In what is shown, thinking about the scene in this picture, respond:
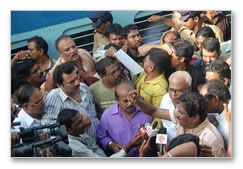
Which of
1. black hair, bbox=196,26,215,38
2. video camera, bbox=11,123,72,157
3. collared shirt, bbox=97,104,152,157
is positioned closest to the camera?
video camera, bbox=11,123,72,157

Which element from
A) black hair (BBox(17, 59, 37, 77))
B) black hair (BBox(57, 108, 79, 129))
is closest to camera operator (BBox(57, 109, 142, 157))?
black hair (BBox(57, 108, 79, 129))

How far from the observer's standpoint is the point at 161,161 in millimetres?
6027

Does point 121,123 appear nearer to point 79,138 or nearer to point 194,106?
point 79,138

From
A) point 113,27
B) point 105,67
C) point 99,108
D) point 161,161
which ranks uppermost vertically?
point 113,27

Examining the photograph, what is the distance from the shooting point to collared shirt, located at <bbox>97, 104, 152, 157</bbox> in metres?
6.01

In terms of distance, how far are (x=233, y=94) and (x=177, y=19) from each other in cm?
98

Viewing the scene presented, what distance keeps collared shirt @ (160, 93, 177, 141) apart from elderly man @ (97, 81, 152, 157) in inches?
7.2

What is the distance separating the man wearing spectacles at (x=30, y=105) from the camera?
5.99 m

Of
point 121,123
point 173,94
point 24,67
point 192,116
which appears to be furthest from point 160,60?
point 24,67

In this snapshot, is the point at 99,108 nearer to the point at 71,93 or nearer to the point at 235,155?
the point at 71,93

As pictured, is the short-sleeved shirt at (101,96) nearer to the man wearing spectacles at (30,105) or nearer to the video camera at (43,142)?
the video camera at (43,142)

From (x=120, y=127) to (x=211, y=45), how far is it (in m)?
1.29

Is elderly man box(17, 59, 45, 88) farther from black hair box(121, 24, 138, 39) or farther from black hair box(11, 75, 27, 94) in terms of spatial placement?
black hair box(121, 24, 138, 39)
